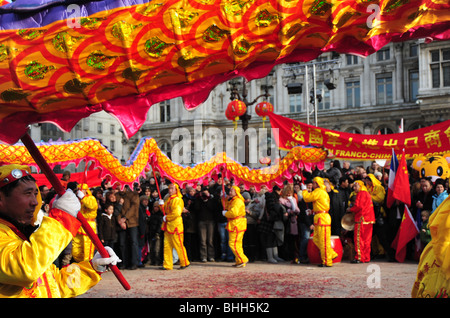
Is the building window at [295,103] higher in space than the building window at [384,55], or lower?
lower

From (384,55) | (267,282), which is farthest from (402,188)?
(384,55)

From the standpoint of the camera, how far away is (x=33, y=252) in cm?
243

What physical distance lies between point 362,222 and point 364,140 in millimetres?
1957

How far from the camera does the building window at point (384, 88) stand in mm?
38344

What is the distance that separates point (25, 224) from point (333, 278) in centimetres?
749

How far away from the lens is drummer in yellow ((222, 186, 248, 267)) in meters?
11.1

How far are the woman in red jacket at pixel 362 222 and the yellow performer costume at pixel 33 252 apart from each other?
9.22 m

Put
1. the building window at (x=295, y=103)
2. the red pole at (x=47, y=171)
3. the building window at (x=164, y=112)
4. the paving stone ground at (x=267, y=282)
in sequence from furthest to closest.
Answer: the building window at (x=164, y=112), the building window at (x=295, y=103), the paving stone ground at (x=267, y=282), the red pole at (x=47, y=171)

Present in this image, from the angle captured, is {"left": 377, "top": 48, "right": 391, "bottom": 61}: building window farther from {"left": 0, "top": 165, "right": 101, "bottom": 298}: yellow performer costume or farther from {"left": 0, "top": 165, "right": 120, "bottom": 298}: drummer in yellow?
{"left": 0, "top": 165, "right": 101, "bottom": 298}: yellow performer costume

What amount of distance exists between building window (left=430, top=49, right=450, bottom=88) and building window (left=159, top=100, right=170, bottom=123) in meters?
25.0

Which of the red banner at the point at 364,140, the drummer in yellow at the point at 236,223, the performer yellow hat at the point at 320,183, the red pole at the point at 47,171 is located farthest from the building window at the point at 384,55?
the red pole at the point at 47,171

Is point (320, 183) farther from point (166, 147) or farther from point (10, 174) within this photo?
point (166, 147)

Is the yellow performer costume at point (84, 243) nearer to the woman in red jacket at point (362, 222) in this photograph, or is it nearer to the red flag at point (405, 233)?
the woman in red jacket at point (362, 222)

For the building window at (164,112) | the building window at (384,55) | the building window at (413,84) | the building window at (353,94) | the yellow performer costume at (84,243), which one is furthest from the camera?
the building window at (164,112)
